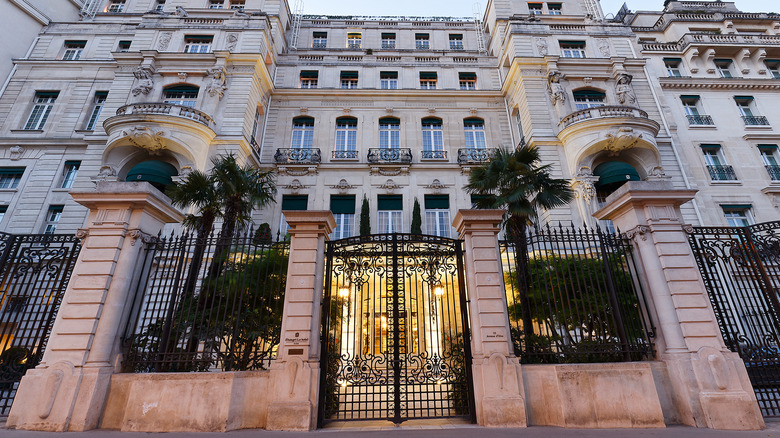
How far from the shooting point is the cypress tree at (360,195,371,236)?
668 inches

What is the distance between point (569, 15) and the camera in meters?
22.6

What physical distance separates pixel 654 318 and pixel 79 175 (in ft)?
74.9

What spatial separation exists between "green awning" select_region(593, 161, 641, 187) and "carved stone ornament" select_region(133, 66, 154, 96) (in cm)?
2318

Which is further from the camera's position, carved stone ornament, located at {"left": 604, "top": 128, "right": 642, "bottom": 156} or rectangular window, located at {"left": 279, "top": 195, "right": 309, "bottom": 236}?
rectangular window, located at {"left": 279, "top": 195, "right": 309, "bottom": 236}

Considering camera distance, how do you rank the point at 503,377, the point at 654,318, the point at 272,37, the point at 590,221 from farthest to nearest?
1. the point at 272,37
2. the point at 590,221
3. the point at 654,318
4. the point at 503,377

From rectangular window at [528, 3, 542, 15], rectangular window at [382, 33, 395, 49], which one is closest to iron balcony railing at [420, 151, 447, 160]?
rectangular window at [382, 33, 395, 49]

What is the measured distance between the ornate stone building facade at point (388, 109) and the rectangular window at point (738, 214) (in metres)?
0.10

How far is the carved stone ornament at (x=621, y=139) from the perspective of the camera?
1644 centimetres

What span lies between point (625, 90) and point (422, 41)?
43.9 ft

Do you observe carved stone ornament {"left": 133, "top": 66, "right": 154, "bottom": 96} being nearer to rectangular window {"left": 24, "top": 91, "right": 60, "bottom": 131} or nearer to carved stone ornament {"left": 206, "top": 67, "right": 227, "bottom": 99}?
carved stone ornament {"left": 206, "top": 67, "right": 227, "bottom": 99}

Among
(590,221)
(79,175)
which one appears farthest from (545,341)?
(79,175)

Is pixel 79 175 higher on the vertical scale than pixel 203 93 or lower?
lower

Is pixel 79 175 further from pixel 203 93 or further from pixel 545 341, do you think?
pixel 545 341

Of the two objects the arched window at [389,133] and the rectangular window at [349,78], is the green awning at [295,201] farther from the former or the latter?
the rectangular window at [349,78]
